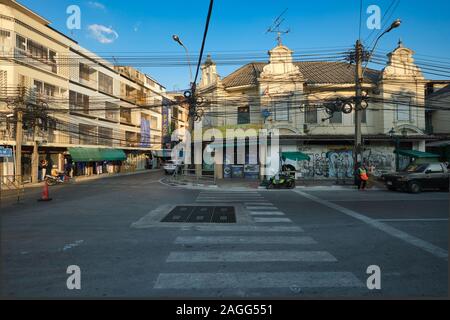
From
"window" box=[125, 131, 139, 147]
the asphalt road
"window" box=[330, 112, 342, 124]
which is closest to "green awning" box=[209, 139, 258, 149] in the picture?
"window" box=[330, 112, 342, 124]

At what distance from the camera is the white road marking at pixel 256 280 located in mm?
4273

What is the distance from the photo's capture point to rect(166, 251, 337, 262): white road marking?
5.43 meters

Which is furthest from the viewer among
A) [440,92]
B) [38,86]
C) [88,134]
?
[88,134]

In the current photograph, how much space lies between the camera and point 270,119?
2452 centimetres

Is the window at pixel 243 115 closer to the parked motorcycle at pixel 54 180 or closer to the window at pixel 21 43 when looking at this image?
the parked motorcycle at pixel 54 180

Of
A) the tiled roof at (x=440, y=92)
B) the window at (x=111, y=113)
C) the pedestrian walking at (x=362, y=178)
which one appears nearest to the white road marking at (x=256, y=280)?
the pedestrian walking at (x=362, y=178)

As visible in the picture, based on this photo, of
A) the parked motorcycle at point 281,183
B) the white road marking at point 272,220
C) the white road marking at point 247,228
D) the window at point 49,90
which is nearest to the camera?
the white road marking at point 247,228

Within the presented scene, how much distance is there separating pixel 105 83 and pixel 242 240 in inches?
1479

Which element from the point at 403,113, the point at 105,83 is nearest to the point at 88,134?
the point at 105,83

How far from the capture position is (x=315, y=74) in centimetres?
2742

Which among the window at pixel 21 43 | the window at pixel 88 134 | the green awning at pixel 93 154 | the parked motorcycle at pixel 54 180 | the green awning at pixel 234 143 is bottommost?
the parked motorcycle at pixel 54 180

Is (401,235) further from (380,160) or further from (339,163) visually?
(380,160)

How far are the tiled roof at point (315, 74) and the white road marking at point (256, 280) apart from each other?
2289 cm
